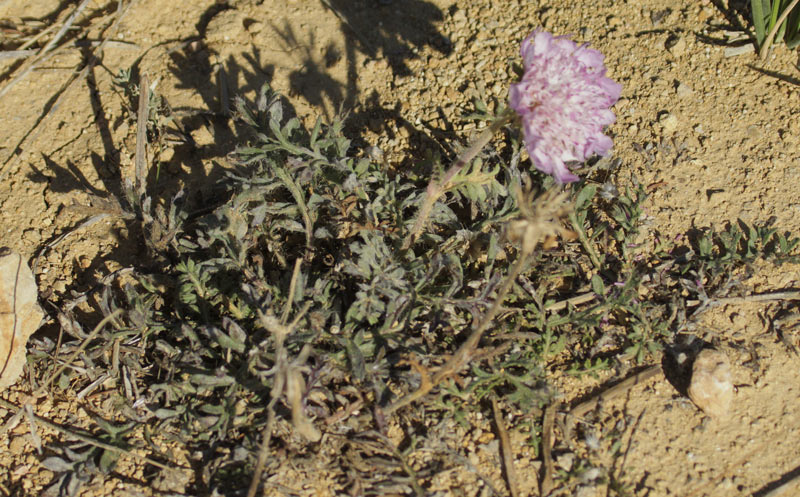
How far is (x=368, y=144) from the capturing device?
3.52m

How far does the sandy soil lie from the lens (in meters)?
2.74

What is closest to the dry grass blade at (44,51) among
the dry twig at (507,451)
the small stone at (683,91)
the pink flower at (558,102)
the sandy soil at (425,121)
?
the sandy soil at (425,121)

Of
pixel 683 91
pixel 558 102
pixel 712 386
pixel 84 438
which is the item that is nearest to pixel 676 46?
pixel 683 91

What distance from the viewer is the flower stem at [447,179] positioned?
97.3 inches

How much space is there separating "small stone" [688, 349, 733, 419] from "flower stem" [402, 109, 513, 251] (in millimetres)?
1257

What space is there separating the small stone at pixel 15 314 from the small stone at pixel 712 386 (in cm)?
281

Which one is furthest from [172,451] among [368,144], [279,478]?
[368,144]

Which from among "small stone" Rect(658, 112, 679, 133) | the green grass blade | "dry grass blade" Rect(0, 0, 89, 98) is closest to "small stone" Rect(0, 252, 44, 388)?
"dry grass blade" Rect(0, 0, 89, 98)

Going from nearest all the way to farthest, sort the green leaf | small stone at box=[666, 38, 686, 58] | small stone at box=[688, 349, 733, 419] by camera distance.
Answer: small stone at box=[688, 349, 733, 419]
the green leaf
small stone at box=[666, 38, 686, 58]

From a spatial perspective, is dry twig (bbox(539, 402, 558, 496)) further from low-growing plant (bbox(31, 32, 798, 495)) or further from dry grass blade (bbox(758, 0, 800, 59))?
dry grass blade (bbox(758, 0, 800, 59))

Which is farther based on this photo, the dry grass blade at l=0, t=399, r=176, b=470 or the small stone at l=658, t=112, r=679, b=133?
the small stone at l=658, t=112, r=679, b=133

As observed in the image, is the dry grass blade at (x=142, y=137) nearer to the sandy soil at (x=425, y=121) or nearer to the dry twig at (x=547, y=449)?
the sandy soil at (x=425, y=121)

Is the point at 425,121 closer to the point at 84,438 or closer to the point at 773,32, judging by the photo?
the point at 773,32

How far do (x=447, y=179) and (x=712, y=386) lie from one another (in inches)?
52.8
